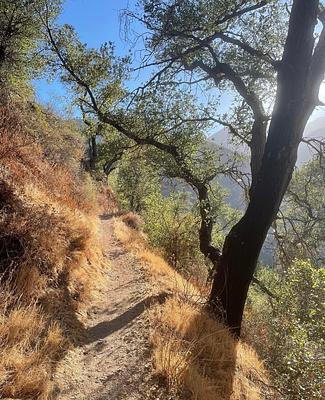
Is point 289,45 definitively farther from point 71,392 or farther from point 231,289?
point 71,392

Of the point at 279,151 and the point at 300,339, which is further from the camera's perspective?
the point at 279,151

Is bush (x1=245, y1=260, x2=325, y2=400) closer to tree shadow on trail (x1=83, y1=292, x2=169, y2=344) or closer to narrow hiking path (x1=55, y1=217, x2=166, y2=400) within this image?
narrow hiking path (x1=55, y1=217, x2=166, y2=400)

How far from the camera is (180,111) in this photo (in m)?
9.39

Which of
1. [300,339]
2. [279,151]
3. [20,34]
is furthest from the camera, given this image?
[20,34]

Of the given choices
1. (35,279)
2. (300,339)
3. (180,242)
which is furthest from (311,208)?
(35,279)

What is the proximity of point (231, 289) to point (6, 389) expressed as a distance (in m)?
3.63

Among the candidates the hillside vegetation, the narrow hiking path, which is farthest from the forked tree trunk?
the narrow hiking path

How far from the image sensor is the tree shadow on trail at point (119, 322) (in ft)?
15.5

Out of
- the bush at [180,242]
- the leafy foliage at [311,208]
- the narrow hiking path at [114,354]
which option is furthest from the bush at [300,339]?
the leafy foliage at [311,208]

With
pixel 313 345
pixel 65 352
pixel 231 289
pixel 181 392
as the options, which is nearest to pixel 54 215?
pixel 65 352

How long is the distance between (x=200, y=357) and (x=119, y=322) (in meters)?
1.51

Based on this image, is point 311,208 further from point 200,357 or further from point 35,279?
point 35,279

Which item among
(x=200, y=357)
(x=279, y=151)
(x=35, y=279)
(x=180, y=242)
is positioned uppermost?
(x=279, y=151)

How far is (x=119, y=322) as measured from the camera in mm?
5168
